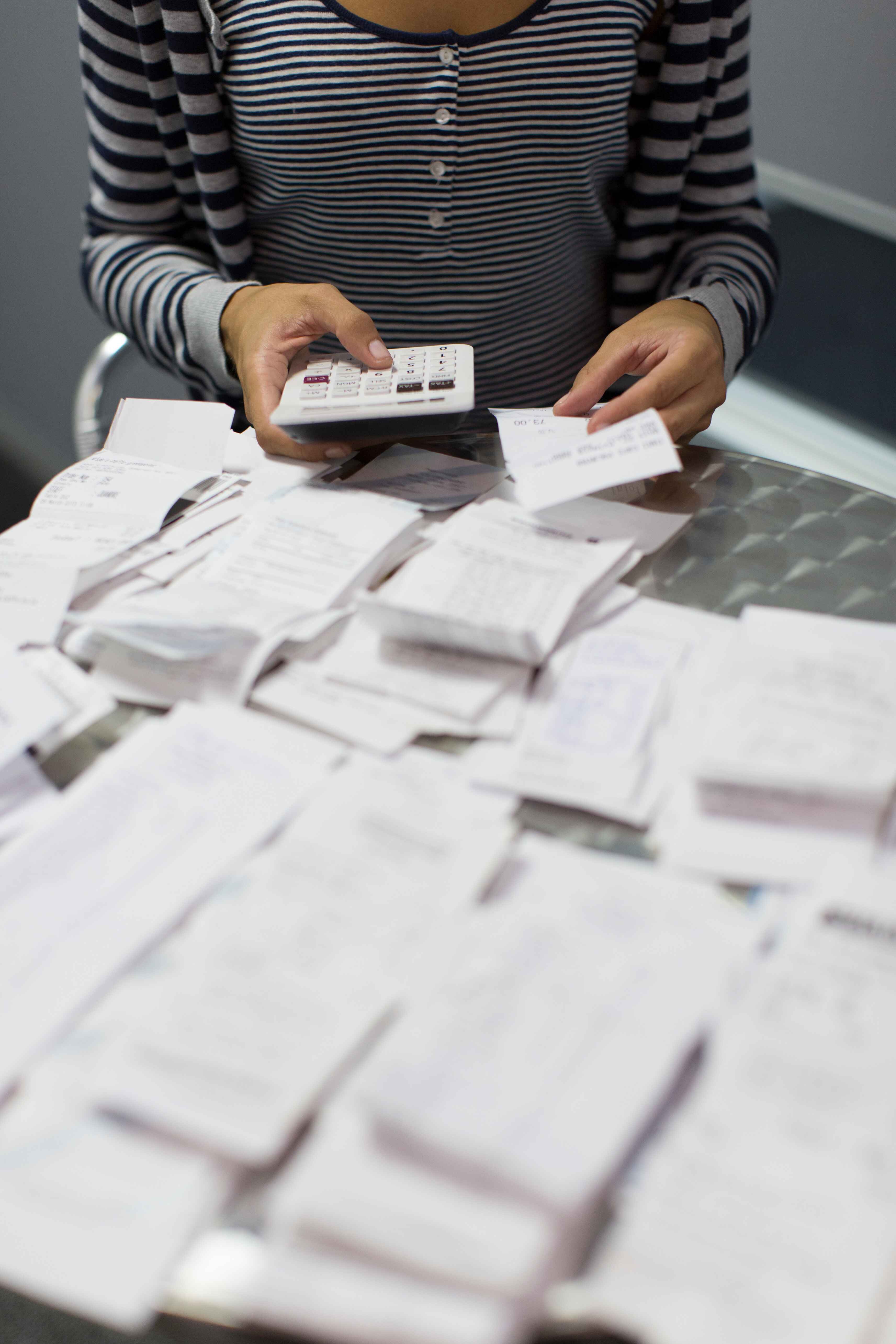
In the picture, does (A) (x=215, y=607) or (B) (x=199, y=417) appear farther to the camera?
(B) (x=199, y=417)

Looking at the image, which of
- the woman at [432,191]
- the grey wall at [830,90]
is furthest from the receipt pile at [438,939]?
the grey wall at [830,90]

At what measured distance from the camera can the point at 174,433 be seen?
0.80 m

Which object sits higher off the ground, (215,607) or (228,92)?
(228,92)

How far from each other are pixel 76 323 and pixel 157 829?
155 centimetres

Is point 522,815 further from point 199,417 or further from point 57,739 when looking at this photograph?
point 199,417

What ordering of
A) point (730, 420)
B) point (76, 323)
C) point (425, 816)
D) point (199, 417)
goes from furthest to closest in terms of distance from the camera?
point (730, 420) < point (76, 323) < point (199, 417) < point (425, 816)

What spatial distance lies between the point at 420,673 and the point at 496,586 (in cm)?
9

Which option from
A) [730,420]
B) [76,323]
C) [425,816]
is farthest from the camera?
[730,420]

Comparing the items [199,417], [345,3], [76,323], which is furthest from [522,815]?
[76,323]

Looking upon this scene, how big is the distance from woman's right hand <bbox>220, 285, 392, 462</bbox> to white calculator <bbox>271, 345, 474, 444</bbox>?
14 millimetres

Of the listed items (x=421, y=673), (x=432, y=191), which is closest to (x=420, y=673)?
(x=421, y=673)

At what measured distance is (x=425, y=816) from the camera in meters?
0.47

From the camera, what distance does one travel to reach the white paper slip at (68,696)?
56 cm

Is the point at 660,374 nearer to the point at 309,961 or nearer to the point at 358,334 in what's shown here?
the point at 358,334
